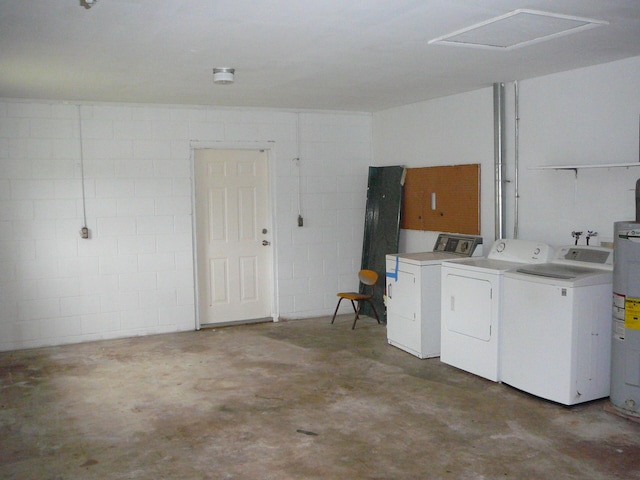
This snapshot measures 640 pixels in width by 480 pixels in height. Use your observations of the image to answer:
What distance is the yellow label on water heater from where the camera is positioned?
3.87 meters

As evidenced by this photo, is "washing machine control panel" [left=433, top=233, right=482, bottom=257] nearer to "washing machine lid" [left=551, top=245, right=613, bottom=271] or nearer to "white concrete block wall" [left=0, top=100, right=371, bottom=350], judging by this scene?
"washing machine lid" [left=551, top=245, right=613, bottom=271]

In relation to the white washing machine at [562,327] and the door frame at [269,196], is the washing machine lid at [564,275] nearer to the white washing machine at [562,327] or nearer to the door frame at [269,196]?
the white washing machine at [562,327]

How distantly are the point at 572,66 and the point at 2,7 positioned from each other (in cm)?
398

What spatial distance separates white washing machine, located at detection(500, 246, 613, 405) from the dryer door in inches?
7.8

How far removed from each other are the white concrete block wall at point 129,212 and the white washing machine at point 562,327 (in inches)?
125

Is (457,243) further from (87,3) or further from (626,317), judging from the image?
(87,3)

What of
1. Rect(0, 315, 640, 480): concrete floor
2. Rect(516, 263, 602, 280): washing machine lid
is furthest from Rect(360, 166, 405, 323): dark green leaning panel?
Rect(516, 263, 602, 280): washing machine lid

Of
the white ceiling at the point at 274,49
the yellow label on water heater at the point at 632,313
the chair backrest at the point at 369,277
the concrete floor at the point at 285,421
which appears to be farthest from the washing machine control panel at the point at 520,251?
the chair backrest at the point at 369,277

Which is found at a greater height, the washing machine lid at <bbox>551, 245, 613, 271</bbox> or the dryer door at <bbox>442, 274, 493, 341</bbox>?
the washing machine lid at <bbox>551, 245, 613, 271</bbox>

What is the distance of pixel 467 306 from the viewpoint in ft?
16.1

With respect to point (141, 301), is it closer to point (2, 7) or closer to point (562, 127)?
point (2, 7)

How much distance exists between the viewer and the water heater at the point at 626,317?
152 inches

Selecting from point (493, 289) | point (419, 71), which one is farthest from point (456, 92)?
point (493, 289)

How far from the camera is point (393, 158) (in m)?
7.03
